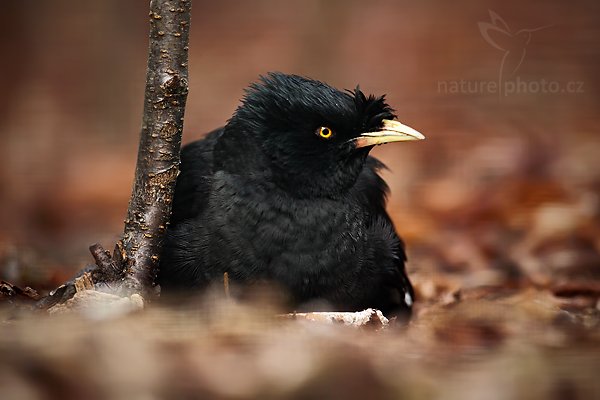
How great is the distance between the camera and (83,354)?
97.7 inches

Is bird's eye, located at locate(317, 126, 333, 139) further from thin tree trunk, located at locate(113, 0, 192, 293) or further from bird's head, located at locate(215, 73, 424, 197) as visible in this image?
thin tree trunk, located at locate(113, 0, 192, 293)

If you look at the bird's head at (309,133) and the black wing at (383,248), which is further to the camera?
the black wing at (383,248)

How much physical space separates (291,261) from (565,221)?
9.43ft

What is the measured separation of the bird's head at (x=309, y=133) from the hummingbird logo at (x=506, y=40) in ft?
12.9

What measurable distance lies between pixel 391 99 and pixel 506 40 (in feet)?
3.78

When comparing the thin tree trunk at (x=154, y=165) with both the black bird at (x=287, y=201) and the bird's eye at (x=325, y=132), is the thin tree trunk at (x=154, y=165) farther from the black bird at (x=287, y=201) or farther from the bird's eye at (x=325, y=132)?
the bird's eye at (x=325, y=132)

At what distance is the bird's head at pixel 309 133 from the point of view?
397 cm

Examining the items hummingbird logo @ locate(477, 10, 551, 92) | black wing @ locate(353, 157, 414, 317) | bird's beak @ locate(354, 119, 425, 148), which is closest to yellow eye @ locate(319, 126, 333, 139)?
bird's beak @ locate(354, 119, 425, 148)

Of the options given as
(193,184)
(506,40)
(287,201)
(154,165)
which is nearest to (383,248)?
(287,201)

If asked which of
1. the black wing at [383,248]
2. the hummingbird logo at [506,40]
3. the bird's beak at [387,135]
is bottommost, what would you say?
the black wing at [383,248]

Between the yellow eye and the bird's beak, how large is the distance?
0.11 metres

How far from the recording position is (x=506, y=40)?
26.0 feet

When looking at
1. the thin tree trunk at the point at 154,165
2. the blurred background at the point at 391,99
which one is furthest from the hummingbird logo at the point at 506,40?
the thin tree trunk at the point at 154,165

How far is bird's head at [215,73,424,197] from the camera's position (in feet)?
13.0
